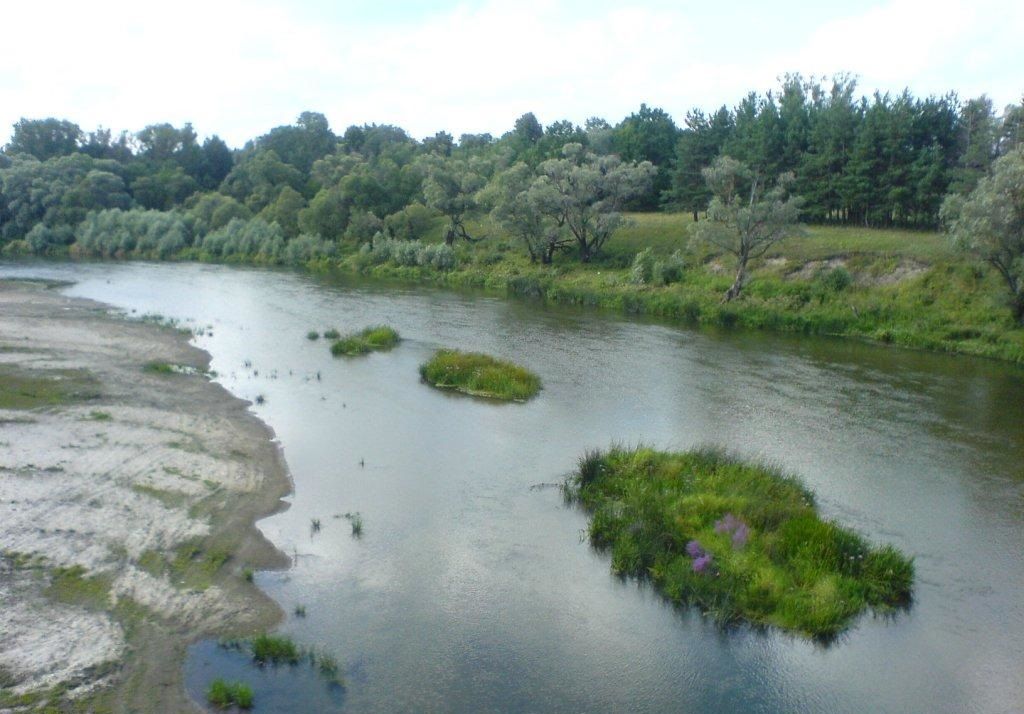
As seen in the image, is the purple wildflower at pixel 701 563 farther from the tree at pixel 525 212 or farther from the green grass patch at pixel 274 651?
the tree at pixel 525 212

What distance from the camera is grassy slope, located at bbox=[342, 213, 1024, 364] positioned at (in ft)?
129

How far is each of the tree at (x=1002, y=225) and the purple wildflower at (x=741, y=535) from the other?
94.1 ft

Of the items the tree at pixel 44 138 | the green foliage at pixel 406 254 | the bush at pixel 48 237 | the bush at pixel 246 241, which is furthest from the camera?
the tree at pixel 44 138

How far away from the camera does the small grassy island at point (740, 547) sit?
41.5 ft

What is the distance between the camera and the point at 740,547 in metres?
14.1

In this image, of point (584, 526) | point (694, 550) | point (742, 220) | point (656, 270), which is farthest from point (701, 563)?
point (656, 270)

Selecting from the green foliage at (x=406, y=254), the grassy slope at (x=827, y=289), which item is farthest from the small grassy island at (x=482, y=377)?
the green foliage at (x=406, y=254)

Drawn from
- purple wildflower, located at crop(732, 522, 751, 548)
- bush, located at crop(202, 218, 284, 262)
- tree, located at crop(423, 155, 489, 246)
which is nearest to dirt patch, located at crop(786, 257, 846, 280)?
tree, located at crop(423, 155, 489, 246)

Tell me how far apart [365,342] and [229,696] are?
24726 mm

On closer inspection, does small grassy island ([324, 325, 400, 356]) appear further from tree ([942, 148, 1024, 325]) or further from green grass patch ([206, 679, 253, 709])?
tree ([942, 148, 1024, 325])

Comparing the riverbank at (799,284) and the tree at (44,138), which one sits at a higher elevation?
the tree at (44,138)

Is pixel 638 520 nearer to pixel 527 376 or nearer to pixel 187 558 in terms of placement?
pixel 187 558

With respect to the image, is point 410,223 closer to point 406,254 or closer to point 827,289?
point 406,254

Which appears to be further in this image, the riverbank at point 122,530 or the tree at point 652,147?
the tree at point 652,147
